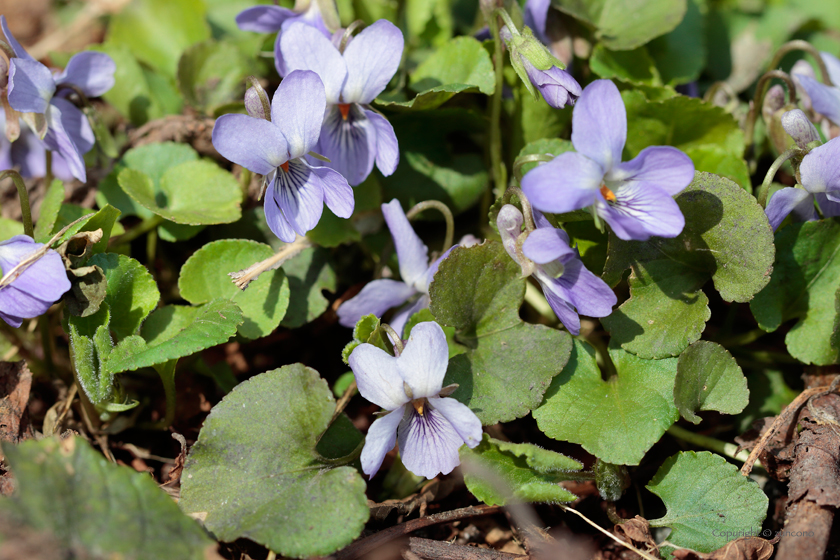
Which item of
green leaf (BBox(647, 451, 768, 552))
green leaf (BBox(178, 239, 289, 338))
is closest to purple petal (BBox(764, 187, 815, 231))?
green leaf (BBox(647, 451, 768, 552))

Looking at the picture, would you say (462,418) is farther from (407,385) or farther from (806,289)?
(806,289)

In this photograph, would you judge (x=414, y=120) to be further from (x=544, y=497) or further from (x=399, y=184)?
(x=544, y=497)

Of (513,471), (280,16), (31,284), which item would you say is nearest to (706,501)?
(513,471)

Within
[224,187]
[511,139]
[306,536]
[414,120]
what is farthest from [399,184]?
[306,536]

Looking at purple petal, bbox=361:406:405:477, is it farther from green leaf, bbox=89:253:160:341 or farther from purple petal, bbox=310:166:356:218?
green leaf, bbox=89:253:160:341

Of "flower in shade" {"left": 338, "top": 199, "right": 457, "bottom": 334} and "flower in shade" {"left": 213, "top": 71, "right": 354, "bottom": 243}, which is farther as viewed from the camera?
"flower in shade" {"left": 338, "top": 199, "right": 457, "bottom": 334}

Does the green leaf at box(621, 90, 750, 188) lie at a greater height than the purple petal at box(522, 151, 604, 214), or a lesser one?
lesser
